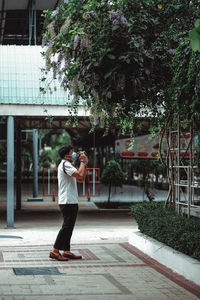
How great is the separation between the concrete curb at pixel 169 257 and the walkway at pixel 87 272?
0.33ft

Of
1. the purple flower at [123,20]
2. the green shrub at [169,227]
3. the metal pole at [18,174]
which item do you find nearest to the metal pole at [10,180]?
the green shrub at [169,227]

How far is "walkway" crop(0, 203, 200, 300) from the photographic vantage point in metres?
7.06

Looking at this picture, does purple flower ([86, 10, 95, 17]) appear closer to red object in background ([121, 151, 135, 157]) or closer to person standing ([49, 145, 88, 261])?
person standing ([49, 145, 88, 261])

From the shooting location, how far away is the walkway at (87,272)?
278 inches

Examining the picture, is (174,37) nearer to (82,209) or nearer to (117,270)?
(117,270)

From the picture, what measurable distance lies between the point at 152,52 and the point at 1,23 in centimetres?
1552

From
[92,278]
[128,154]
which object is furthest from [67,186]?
[128,154]

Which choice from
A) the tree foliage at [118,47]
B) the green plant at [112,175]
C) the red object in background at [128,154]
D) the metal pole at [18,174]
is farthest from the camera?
the green plant at [112,175]

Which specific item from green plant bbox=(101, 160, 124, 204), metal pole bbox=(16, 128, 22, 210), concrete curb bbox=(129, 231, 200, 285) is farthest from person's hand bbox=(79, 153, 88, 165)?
green plant bbox=(101, 160, 124, 204)

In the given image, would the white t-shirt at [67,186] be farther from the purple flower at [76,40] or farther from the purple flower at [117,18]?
the purple flower at [117,18]

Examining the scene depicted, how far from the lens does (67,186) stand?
9578 mm

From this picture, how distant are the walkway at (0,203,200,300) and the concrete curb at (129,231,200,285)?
0.10m

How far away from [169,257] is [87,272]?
1.29 meters

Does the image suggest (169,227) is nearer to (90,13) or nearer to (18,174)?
(90,13)
